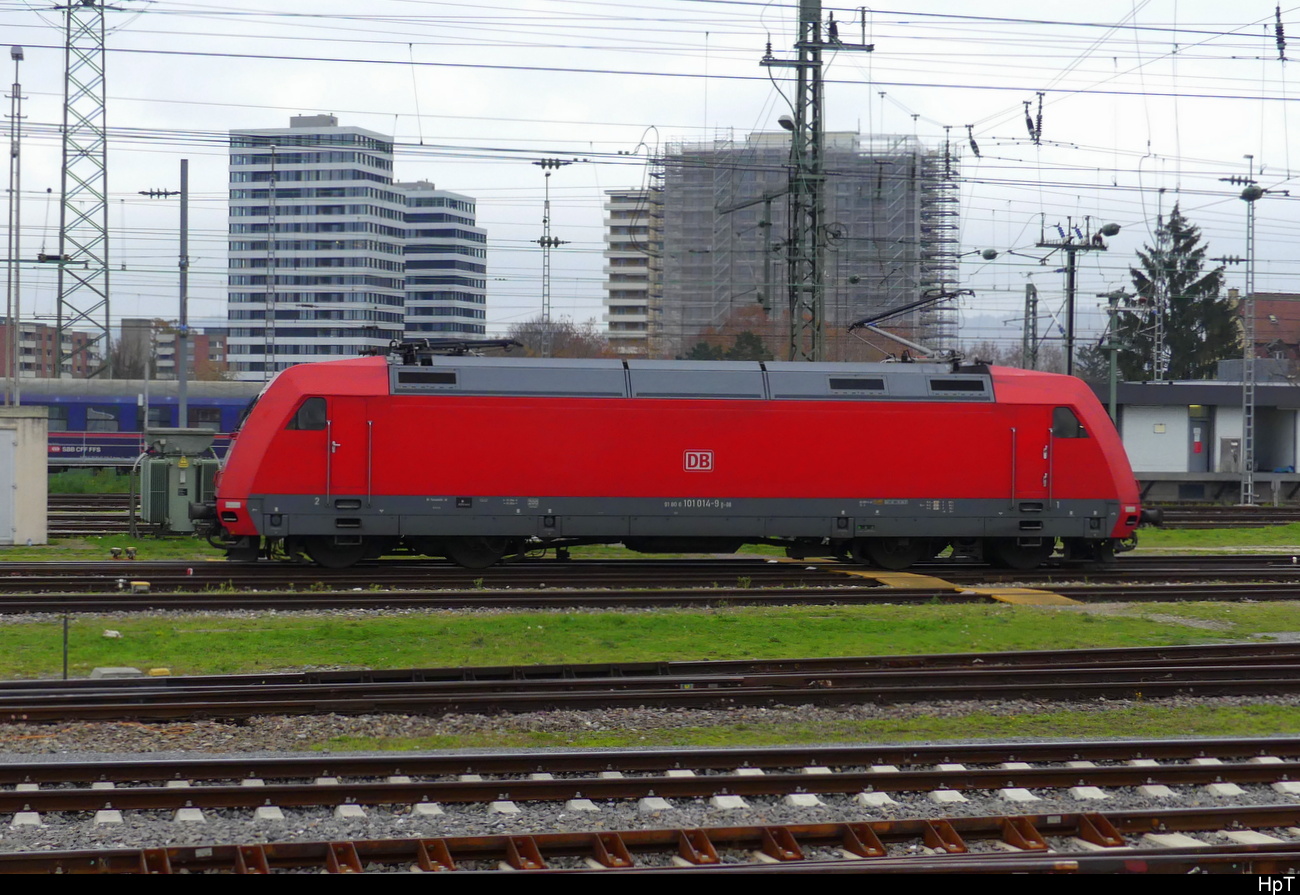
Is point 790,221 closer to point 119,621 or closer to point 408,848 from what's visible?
point 119,621

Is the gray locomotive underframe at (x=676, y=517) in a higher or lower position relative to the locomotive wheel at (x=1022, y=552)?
higher

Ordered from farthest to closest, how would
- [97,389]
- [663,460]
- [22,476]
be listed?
[97,389] → [22,476] → [663,460]

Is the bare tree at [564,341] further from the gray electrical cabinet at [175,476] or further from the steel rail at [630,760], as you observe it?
the steel rail at [630,760]

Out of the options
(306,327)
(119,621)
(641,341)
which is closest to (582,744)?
(119,621)

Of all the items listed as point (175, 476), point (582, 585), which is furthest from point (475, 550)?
point (175, 476)

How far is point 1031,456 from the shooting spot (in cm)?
2088

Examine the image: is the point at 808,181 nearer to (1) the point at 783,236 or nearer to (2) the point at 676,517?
(2) the point at 676,517

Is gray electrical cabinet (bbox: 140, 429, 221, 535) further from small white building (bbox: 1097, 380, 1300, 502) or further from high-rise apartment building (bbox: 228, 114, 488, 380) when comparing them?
high-rise apartment building (bbox: 228, 114, 488, 380)

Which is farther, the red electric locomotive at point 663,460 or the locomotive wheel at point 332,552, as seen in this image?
the locomotive wheel at point 332,552

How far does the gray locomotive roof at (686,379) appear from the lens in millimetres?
20047

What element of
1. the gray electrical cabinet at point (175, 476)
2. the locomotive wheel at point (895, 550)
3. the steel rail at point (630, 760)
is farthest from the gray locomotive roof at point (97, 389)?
the steel rail at point (630, 760)

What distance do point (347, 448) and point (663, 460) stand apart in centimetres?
520

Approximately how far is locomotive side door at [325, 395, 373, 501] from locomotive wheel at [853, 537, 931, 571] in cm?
884

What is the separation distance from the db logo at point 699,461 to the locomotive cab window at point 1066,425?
6100mm
